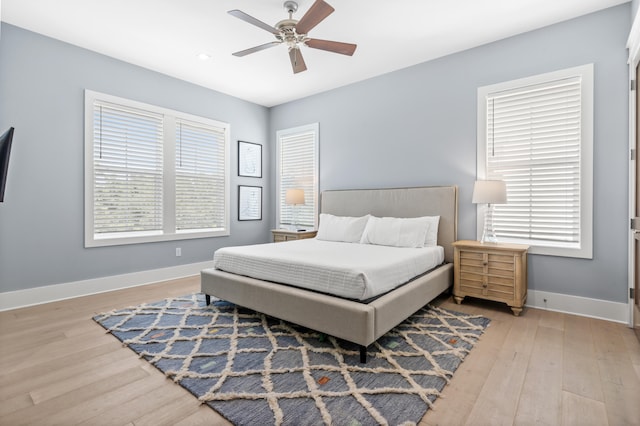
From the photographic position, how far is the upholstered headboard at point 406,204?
378 cm

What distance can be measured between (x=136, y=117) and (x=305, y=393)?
4041mm

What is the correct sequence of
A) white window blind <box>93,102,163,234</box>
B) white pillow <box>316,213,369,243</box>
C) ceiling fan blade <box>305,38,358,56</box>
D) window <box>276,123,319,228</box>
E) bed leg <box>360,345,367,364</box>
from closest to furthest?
bed leg <box>360,345,367,364</box>
ceiling fan blade <box>305,38,358,56</box>
white window blind <box>93,102,163,234</box>
white pillow <box>316,213,369,243</box>
window <box>276,123,319,228</box>

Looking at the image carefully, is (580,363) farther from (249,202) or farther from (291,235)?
(249,202)

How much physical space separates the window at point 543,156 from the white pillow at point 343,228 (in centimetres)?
141

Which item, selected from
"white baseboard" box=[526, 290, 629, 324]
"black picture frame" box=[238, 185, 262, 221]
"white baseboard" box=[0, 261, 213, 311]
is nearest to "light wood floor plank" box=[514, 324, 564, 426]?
"white baseboard" box=[526, 290, 629, 324]

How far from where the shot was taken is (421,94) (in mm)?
4082

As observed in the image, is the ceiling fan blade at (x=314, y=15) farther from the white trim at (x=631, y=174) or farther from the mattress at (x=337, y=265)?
the white trim at (x=631, y=174)

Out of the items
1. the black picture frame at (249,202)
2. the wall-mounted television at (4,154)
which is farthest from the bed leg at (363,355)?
the black picture frame at (249,202)

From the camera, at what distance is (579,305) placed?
3070 millimetres

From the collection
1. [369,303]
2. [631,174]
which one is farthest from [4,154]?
[631,174]

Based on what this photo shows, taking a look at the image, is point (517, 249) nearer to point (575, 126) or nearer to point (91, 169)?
point (575, 126)

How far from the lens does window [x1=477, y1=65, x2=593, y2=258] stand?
304 centimetres

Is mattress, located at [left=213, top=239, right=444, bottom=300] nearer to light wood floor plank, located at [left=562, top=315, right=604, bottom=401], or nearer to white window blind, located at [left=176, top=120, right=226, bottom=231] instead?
light wood floor plank, located at [left=562, top=315, right=604, bottom=401]

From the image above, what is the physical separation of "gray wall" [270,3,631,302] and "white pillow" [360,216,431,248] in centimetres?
53
